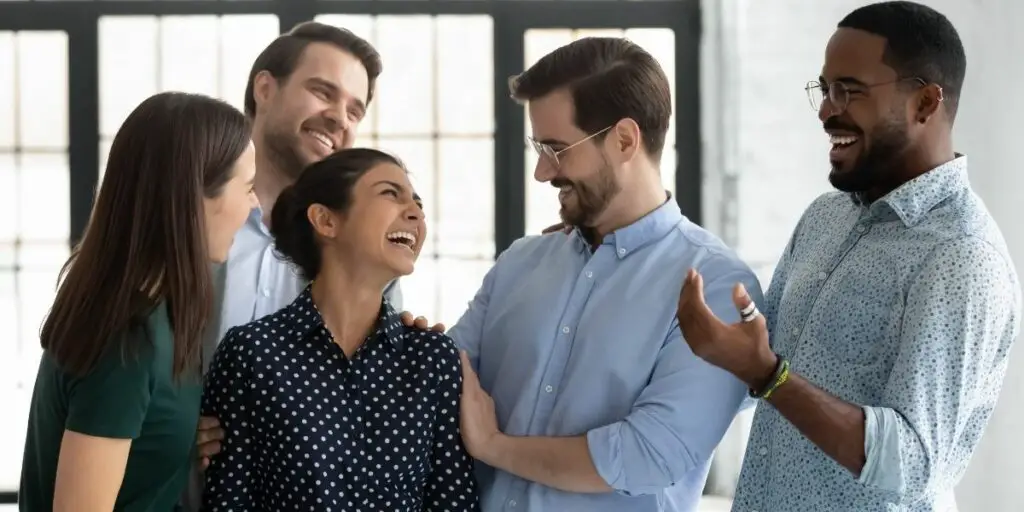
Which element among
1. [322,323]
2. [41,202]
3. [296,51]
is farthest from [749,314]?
[41,202]

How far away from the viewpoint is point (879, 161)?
6.45ft

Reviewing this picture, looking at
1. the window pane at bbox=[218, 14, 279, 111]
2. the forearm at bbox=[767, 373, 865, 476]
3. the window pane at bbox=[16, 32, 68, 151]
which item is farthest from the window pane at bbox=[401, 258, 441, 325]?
the forearm at bbox=[767, 373, 865, 476]

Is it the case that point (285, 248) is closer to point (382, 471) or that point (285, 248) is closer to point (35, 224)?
point (382, 471)

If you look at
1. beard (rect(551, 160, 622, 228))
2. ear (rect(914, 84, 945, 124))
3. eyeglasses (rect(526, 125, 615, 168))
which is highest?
ear (rect(914, 84, 945, 124))

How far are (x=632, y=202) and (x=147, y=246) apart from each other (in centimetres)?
87

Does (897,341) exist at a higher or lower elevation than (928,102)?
lower

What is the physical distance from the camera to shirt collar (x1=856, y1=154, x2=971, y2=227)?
193 cm

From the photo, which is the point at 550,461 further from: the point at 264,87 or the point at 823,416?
the point at 264,87

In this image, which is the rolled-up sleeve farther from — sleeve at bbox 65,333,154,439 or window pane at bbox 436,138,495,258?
window pane at bbox 436,138,495,258

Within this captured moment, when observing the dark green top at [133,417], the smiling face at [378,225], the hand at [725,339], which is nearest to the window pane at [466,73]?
the smiling face at [378,225]

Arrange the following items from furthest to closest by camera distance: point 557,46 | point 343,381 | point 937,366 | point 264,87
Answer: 1. point 557,46
2. point 264,87
3. point 343,381
4. point 937,366

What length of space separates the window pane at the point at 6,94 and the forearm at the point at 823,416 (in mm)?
4002

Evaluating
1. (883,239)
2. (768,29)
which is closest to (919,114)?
(883,239)

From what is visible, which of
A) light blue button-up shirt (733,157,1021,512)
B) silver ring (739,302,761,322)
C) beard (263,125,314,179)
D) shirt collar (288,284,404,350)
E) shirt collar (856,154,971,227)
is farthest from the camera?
beard (263,125,314,179)
